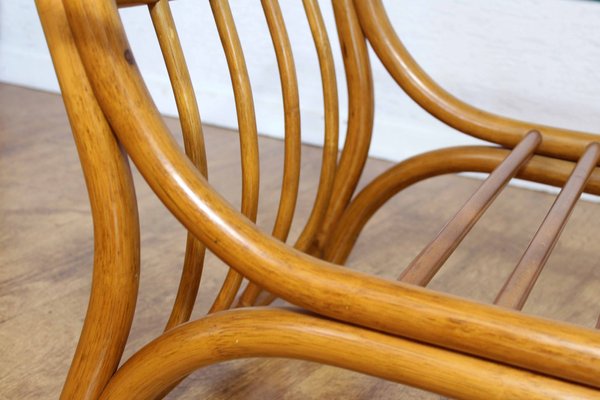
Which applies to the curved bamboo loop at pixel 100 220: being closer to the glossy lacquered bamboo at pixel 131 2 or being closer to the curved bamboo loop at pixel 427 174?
the glossy lacquered bamboo at pixel 131 2

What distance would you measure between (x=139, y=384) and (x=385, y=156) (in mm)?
1389

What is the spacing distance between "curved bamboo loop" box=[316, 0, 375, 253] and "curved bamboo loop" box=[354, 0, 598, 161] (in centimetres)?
2

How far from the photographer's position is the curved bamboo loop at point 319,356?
0.57 m

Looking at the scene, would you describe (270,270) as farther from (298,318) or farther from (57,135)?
(57,135)

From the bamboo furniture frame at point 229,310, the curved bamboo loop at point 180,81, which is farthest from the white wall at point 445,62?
the curved bamboo loop at point 180,81

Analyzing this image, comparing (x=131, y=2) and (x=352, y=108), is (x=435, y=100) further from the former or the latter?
(x=131, y=2)

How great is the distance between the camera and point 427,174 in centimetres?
116

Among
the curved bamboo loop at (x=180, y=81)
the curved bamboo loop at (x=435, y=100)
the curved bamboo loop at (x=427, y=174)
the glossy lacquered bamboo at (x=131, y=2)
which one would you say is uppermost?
the glossy lacquered bamboo at (x=131, y=2)

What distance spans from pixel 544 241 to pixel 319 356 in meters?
0.27

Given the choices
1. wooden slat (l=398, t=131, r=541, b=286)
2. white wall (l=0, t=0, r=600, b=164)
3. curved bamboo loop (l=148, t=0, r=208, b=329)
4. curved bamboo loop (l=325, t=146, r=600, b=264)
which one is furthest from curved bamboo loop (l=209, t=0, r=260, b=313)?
white wall (l=0, t=0, r=600, b=164)

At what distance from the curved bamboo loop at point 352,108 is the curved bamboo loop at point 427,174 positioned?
0.02 metres

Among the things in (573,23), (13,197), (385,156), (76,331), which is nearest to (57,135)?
(13,197)

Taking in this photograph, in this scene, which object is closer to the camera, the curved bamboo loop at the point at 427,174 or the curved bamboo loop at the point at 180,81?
the curved bamboo loop at the point at 180,81

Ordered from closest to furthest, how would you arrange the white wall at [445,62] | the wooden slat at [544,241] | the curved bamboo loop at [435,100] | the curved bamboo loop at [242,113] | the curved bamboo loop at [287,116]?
the wooden slat at [544,241] → the curved bamboo loop at [242,113] → the curved bamboo loop at [287,116] → the curved bamboo loop at [435,100] → the white wall at [445,62]
